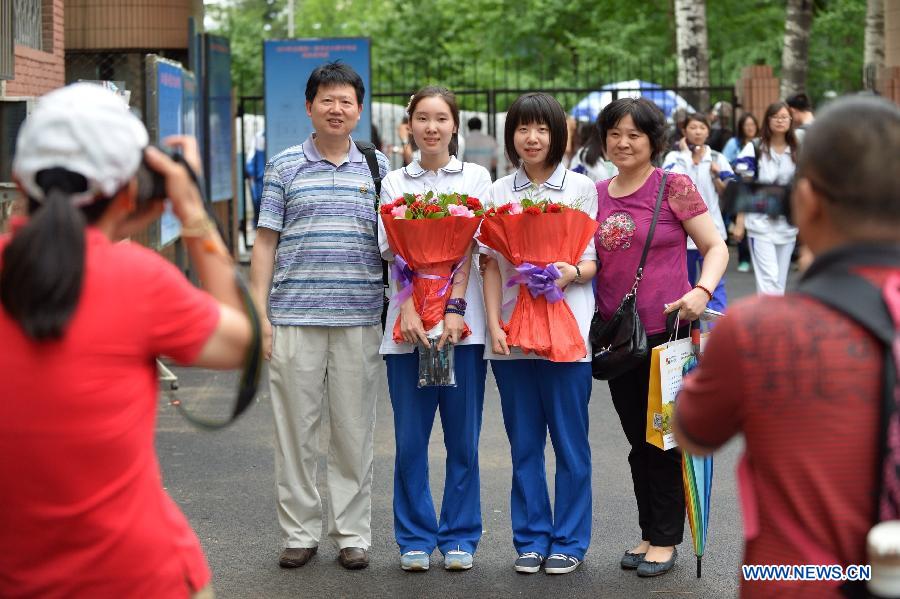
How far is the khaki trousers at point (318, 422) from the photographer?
19.1ft

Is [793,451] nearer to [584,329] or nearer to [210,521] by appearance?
[584,329]

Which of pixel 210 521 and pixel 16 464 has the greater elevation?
pixel 16 464

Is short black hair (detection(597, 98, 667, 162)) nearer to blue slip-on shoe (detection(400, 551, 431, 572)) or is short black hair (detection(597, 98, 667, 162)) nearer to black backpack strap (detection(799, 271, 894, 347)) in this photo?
blue slip-on shoe (detection(400, 551, 431, 572))

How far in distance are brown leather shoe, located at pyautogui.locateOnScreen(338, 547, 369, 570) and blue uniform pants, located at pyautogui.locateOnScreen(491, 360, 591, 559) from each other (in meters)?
0.67

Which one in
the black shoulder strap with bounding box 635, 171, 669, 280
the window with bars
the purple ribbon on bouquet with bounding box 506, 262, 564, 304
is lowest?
the purple ribbon on bouquet with bounding box 506, 262, 564, 304

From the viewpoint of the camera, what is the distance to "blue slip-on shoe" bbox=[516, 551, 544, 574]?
576 centimetres

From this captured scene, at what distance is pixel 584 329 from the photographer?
5707 millimetres

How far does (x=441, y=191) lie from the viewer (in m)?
5.80

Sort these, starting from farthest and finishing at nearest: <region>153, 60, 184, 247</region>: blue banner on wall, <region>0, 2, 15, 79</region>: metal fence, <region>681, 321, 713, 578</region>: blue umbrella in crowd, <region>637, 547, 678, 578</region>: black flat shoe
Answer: <region>153, 60, 184, 247</region>: blue banner on wall, <region>0, 2, 15, 79</region>: metal fence, <region>637, 547, 678, 578</region>: black flat shoe, <region>681, 321, 713, 578</region>: blue umbrella in crowd

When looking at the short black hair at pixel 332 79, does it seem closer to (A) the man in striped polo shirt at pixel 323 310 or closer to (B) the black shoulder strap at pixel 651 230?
(A) the man in striped polo shirt at pixel 323 310

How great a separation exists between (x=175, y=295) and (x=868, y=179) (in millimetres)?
1364

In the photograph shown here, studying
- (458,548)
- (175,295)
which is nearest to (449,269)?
(458,548)

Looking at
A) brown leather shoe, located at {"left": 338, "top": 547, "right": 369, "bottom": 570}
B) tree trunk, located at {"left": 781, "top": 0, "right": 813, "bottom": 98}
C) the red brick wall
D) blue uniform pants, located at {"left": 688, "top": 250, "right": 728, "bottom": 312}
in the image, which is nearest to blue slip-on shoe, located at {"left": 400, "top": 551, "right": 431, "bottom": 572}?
brown leather shoe, located at {"left": 338, "top": 547, "right": 369, "bottom": 570}

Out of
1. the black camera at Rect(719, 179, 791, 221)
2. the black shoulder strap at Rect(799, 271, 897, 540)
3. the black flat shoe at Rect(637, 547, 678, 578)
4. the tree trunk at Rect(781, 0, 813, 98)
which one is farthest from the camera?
the tree trunk at Rect(781, 0, 813, 98)
